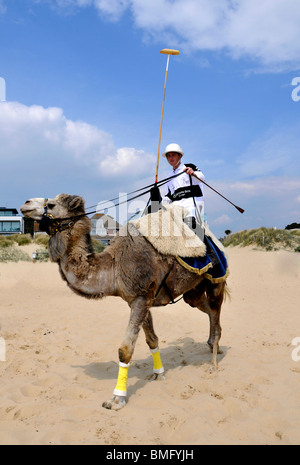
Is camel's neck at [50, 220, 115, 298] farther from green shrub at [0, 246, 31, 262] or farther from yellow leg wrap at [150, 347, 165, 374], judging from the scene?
green shrub at [0, 246, 31, 262]

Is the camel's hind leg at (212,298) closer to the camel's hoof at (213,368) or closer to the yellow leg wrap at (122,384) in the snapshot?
the camel's hoof at (213,368)

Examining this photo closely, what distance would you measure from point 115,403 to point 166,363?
2.02 meters

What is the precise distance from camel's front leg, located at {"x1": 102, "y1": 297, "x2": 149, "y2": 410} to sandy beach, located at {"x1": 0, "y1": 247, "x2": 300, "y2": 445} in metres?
0.13

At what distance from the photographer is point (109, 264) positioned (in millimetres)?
4418

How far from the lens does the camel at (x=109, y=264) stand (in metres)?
4.21

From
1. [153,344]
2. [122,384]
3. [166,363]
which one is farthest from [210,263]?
[122,384]

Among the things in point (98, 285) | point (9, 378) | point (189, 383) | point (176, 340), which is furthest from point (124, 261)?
point (176, 340)

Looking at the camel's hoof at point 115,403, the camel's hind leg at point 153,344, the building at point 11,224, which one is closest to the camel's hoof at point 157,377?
the camel's hind leg at point 153,344

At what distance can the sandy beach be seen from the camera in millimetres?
3441

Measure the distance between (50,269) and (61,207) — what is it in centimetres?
1645

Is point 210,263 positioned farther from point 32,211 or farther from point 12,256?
point 12,256

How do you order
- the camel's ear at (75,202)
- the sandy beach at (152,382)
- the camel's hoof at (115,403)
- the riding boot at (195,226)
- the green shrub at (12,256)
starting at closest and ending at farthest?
the sandy beach at (152,382) → the camel's hoof at (115,403) → the camel's ear at (75,202) → the riding boot at (195,226) → the green shrub at (12,256)
